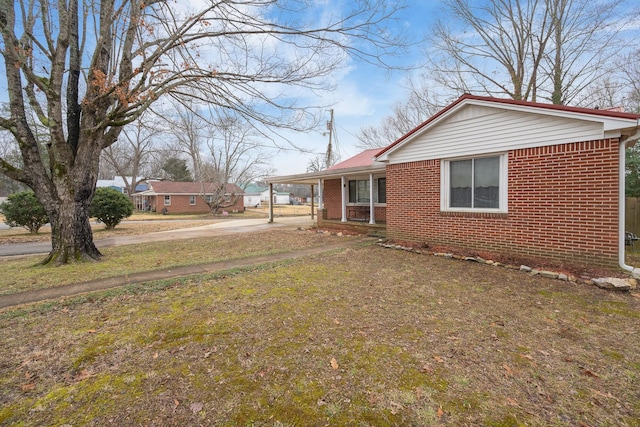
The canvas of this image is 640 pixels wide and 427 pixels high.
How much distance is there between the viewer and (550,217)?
6.20 meters

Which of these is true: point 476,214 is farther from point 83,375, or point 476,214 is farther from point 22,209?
point 22,209

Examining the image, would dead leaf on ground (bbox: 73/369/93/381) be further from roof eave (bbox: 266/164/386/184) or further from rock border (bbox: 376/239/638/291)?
roof eave (bbox: 266/164/386/184)

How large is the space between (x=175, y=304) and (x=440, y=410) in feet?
12.1

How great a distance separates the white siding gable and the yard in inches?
121

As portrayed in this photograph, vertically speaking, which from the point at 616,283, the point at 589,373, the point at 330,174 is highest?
the point at 330,174

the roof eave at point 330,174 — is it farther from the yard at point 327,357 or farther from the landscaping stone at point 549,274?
the yard at point 327,357

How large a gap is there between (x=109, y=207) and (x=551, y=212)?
18577mm


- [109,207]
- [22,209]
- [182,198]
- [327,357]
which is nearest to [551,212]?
[327,357]

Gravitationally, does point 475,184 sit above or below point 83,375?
above

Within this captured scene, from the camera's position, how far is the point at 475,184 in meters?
7.43

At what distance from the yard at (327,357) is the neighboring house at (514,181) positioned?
1552 mm

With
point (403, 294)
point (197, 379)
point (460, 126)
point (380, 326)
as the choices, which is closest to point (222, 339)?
point (197, 379)

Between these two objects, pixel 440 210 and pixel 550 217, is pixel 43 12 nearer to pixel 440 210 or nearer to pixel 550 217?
pixel 440 210

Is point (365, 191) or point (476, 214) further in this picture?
point (365, 191)
